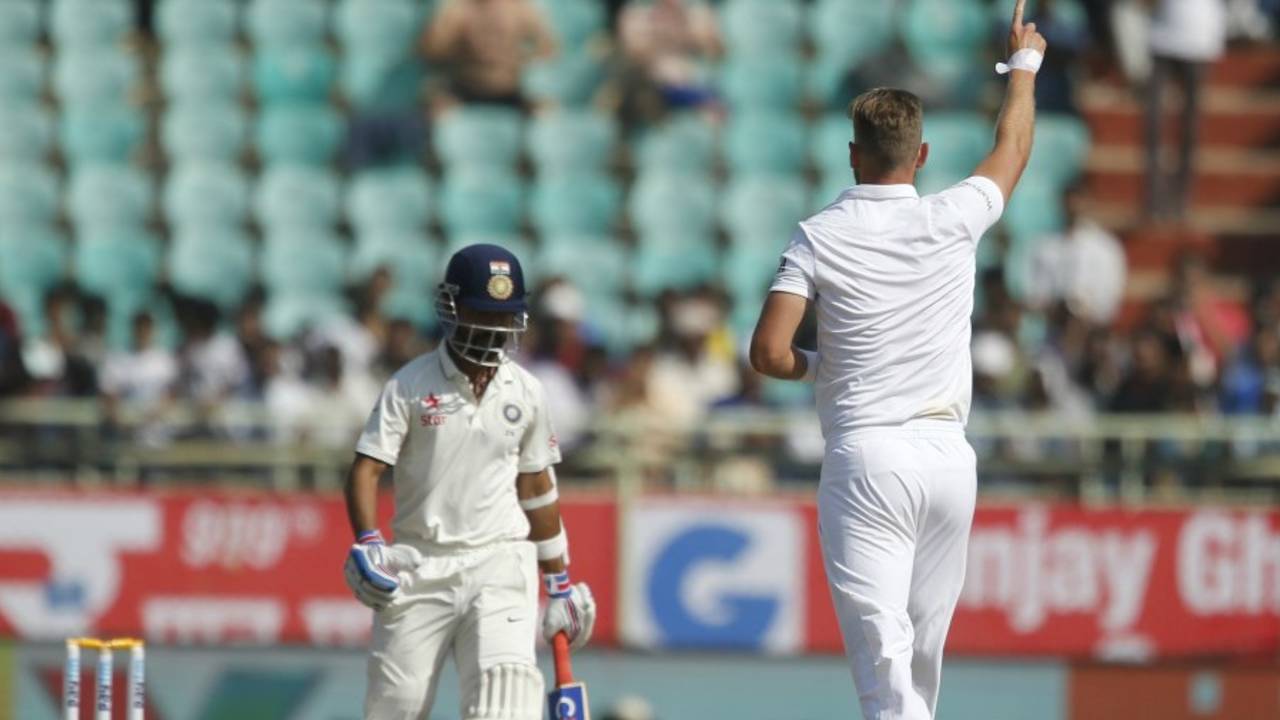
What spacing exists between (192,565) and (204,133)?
4421 millimetres

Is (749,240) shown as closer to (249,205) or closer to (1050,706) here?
(249,205)

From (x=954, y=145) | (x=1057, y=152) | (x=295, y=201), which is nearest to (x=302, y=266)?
(x=295, y=201)

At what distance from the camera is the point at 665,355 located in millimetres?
13781

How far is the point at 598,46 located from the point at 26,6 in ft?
14.0

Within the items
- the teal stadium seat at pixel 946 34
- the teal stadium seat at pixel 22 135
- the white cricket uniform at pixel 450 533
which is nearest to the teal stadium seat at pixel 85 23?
the teal stadium seat at pixel 22 135

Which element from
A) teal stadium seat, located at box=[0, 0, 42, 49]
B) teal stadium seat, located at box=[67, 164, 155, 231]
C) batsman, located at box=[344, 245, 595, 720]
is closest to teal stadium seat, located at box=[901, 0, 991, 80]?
teal stadium seat, located at box=[67, 164, 155, 231]

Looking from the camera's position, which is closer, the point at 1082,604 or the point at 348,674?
the point at 348,674

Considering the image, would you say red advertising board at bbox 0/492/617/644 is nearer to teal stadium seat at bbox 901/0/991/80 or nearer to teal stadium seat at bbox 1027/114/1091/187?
teal stadium seat at bbox 1027/114/1091/187

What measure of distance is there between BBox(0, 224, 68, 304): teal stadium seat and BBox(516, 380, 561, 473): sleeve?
8745 mm

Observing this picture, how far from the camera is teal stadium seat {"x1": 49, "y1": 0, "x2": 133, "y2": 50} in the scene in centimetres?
1678

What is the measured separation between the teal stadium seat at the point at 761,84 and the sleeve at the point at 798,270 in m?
10.0

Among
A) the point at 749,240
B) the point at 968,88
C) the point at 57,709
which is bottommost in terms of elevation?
the point at 57,709

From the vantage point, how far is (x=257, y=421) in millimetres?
12719

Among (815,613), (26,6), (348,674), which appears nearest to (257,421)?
(348,674)
